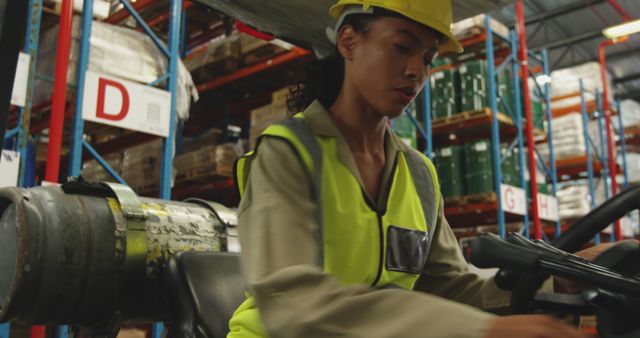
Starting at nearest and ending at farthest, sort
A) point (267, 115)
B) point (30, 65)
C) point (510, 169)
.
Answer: point (30, 65)
point (267, 115)
point (510, 169)

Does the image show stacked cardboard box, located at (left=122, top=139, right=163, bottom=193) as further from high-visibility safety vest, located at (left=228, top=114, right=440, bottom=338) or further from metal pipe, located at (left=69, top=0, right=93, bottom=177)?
high-visibility safety vest, located at (left=228, top=114, right=440, bottom=338)

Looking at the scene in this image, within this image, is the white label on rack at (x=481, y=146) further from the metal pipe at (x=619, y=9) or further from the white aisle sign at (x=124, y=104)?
the metal pipe at (x=619, y=9)

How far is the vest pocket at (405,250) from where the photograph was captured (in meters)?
1.72

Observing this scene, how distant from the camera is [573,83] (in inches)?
479

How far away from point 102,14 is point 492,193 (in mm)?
5317

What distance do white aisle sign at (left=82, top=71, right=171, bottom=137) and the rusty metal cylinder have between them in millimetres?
2962

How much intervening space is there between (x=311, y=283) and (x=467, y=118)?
25.8ft

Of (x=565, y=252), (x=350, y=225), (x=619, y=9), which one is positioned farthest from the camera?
(x=619, y=9)

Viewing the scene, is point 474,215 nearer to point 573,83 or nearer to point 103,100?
point 573,83

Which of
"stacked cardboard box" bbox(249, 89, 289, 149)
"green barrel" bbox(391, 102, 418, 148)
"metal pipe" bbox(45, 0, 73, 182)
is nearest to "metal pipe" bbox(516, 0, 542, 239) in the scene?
"green barrel" bbox(391, 102, 418, 148)

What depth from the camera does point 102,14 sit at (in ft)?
19.6

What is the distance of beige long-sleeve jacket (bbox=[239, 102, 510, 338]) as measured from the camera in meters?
0.96

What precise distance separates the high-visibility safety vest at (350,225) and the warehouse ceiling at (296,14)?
47 centimetres

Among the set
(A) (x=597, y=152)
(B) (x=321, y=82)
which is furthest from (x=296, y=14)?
(A) (x=597, y=152)
